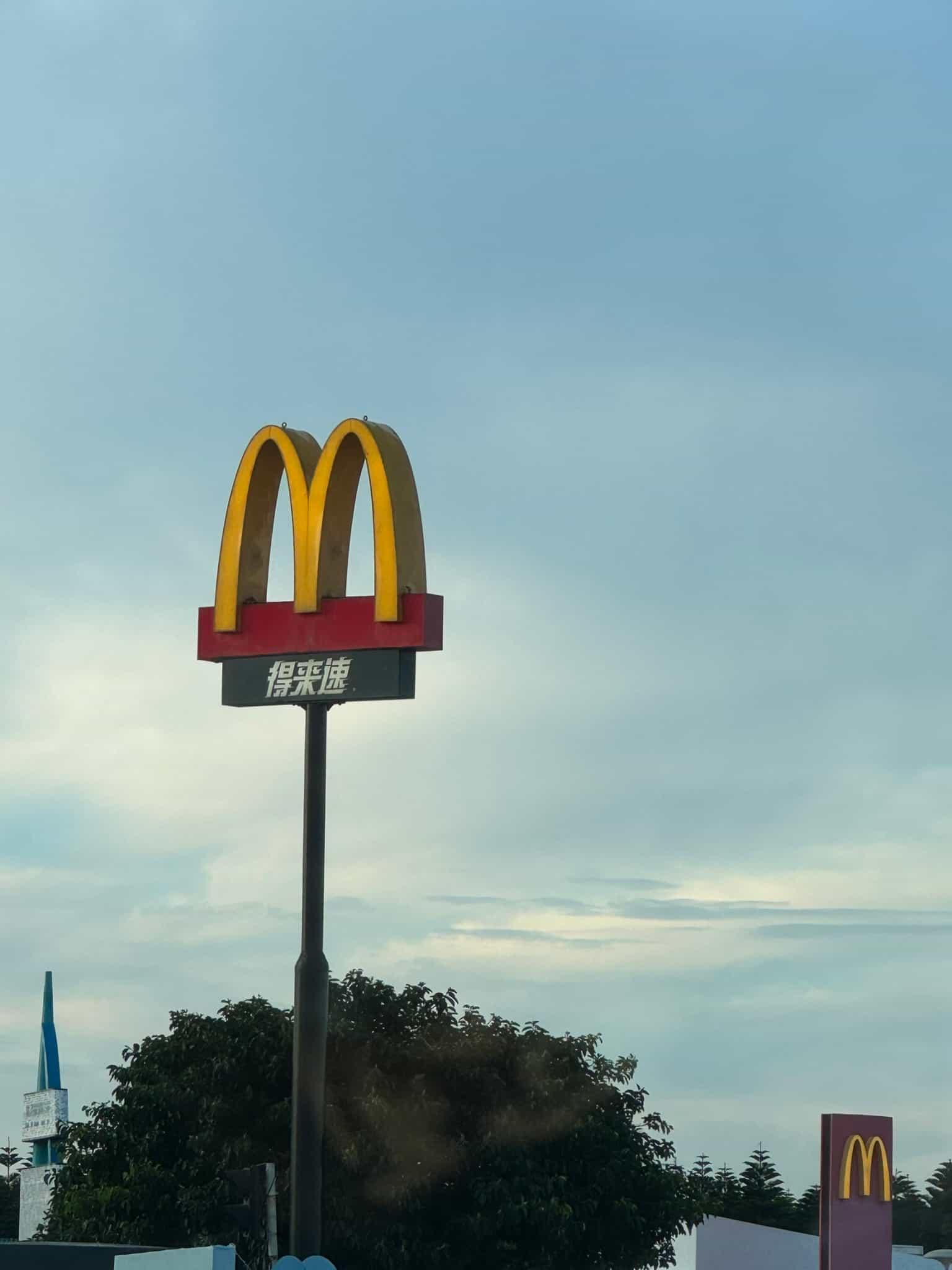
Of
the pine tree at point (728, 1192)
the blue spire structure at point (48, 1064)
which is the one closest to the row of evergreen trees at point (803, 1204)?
the pine tree at point (728, 1192)

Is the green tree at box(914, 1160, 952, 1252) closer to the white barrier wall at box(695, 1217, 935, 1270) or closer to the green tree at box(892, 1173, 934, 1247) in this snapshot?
the green tree at box(892, 1173, 934, 1247)

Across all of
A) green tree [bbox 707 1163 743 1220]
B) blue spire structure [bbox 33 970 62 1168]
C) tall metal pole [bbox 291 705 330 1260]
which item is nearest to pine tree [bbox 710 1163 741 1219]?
green tree [bbox 707 1163 743 1220]

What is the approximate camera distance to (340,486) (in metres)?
23.8

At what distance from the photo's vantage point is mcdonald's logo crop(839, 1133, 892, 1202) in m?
36.1

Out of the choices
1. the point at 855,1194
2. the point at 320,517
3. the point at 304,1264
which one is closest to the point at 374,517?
the point at 320,517

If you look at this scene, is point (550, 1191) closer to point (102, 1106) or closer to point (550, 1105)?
point (550, 1105)

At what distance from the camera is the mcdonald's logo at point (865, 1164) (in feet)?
118

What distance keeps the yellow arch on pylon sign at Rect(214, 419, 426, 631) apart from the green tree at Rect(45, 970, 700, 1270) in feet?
48.2

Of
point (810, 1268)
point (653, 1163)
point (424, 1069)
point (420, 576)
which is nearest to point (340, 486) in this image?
point (420, 576)

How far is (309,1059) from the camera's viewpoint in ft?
74.6

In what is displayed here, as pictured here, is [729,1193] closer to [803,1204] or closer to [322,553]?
[803,1204]

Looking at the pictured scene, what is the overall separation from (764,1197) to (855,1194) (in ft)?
243

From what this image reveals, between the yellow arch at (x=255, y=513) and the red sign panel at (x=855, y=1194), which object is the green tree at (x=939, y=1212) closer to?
the red sign panel at (x=855, y=1194)

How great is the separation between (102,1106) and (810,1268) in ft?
55.8
